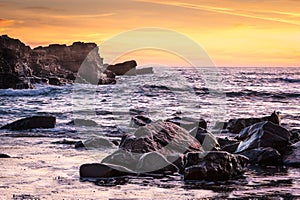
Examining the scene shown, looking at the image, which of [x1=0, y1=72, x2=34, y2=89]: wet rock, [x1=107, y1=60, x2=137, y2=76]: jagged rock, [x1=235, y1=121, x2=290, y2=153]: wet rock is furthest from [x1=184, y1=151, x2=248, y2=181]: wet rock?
[x1=107, y1=60, x2=137, y2=76]: jagged rock

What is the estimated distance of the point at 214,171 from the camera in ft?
29.9

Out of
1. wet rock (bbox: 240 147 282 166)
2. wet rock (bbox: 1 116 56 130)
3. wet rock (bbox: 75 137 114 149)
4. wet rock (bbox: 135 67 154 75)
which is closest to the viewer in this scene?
wet rock (bbox: 240 147 282 166)

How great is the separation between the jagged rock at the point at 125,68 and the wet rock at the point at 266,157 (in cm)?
9831

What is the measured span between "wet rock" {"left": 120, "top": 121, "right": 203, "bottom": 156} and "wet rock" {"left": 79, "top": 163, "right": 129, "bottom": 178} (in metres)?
1.43

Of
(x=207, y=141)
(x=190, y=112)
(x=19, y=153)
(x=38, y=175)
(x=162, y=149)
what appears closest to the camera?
(x=38, y=175)

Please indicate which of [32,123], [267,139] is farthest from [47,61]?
[267,139]

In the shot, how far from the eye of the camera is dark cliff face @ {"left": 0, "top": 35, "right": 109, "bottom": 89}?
187 feet

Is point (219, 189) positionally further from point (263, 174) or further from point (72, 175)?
point (72, 175)

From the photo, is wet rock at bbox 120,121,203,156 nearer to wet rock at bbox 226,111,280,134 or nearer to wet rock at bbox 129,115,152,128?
wet rock at bbox 129,115,152,128

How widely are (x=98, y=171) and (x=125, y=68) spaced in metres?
104

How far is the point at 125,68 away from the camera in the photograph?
113 meters

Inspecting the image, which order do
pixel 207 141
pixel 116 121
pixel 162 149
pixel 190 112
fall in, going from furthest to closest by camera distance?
pixel 190 112 < pixel 116 121 < pixel 207 141 < pixel 162 149

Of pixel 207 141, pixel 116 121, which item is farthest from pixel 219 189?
pixel 116 121

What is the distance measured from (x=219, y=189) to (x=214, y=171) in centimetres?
78
